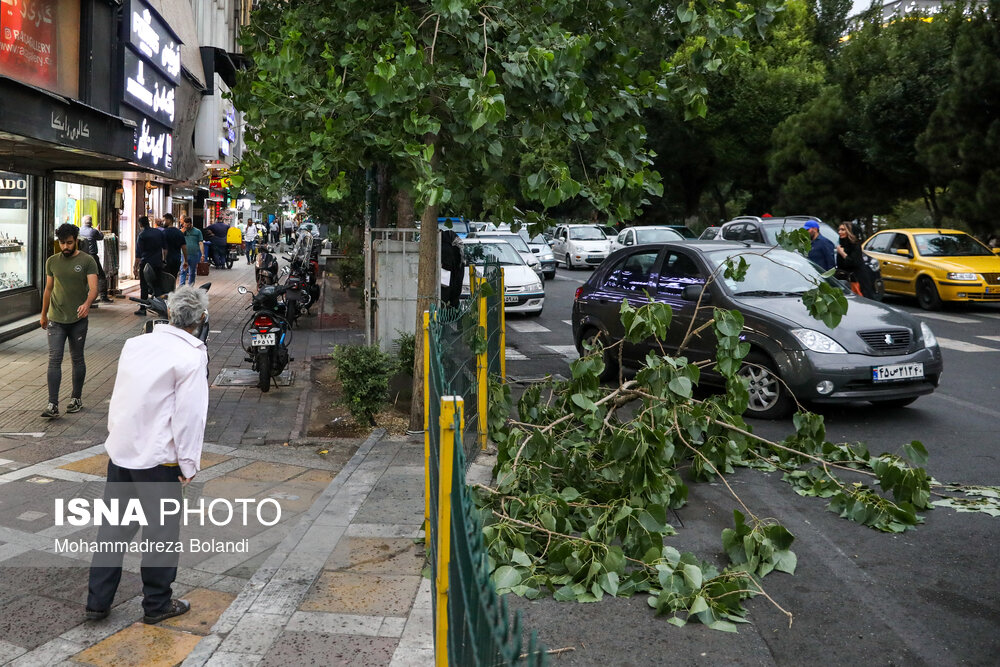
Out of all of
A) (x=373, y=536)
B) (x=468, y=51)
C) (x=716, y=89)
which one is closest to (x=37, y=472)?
(x=373, y=536)

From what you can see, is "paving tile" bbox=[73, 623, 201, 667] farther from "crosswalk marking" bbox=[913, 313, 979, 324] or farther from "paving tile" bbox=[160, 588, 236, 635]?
"crosswalk marking" bbox=[913, 313, 979, 324]

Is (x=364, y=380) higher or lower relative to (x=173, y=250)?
lower

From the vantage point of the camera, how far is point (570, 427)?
22.9ft

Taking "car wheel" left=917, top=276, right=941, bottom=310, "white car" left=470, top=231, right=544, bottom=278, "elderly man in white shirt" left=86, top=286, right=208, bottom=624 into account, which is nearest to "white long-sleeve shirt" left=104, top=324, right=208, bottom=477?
"elderly man in white shirt" left=86, top=286, right=208, bottom=624

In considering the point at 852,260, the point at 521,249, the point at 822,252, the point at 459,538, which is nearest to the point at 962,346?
the point at 852,260

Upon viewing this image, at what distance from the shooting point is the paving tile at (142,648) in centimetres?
446

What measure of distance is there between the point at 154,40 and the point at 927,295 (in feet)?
50.3

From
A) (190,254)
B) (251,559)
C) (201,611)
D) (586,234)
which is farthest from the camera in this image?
(586,234)

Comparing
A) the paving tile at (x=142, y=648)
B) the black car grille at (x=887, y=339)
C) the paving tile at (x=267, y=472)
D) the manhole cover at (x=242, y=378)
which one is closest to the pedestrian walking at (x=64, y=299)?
the manhole cover at (x=242, y=378)

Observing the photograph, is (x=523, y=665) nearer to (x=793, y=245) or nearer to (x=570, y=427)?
(x=570, y=427)

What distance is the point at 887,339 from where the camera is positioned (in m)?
9.12

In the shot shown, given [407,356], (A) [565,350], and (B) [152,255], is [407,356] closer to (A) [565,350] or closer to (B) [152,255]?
(A) [565,350]

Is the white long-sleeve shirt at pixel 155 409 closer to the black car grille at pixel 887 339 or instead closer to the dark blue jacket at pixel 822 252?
the black car grille at pixel 887 339

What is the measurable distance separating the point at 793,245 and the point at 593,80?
6.39ft
